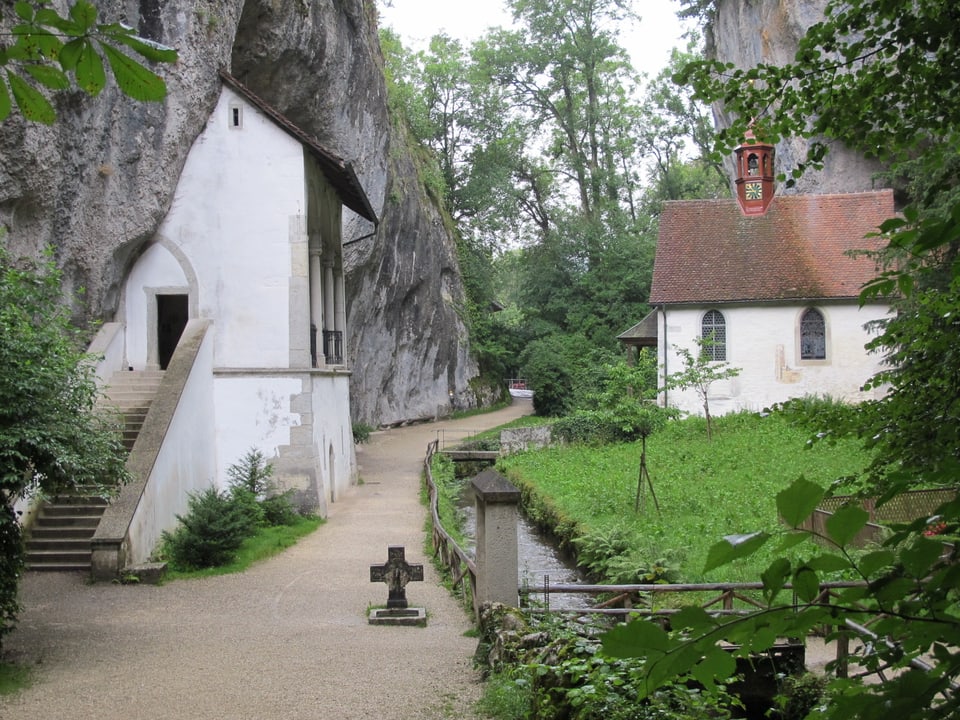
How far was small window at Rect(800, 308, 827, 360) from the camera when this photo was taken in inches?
1316

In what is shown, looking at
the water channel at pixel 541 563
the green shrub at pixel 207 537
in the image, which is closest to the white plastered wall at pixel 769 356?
the water channel at pixel 541 563

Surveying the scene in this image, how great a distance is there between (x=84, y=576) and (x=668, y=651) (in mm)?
13626

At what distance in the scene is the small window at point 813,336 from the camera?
33.4m

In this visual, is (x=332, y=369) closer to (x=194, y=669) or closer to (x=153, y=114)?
(x=153, y=114)

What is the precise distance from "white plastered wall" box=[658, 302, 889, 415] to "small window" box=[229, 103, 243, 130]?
18652 millimetres

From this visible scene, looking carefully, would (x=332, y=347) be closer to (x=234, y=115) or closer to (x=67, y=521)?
(x=234, y=115)

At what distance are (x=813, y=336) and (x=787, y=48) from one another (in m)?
12.4

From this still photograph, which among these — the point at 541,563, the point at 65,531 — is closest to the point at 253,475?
the point at 65,531

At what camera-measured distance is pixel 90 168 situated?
54.9ft

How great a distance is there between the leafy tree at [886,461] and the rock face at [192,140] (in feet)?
18.5

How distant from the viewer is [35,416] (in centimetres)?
902

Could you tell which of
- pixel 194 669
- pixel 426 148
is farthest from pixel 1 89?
pixel 426 148

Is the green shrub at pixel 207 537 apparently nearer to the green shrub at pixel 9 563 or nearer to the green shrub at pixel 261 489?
the green shrub at pixel 261 489

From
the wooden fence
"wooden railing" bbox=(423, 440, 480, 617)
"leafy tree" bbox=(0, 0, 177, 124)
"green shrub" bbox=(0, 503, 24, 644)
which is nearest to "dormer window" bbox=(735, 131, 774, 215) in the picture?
"wooden railing" bbox=(423, 440, 480, 617)
